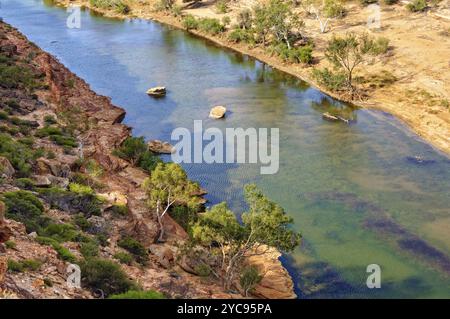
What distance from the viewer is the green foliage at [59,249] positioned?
2556 cm

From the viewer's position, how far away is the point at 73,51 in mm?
82438

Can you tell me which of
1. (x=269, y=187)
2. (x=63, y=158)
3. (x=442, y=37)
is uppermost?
(x=442, y=37)

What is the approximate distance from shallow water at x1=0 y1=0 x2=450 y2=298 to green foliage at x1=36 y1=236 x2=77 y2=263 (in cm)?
1308

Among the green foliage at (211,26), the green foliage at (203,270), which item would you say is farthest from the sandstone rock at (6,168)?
the green foliage at (211,26)

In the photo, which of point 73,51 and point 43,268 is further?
point 73,51

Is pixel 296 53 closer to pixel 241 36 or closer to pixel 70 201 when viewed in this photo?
pixel 241 36

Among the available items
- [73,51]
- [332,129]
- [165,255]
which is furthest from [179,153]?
[73,51]

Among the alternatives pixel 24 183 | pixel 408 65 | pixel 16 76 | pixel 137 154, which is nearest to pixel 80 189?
pixel 24 183

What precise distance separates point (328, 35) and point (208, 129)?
33530 mm

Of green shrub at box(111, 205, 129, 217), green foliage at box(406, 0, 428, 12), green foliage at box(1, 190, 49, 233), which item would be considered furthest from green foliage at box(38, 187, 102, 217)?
green foliage at box(406, 0, 428, 12)

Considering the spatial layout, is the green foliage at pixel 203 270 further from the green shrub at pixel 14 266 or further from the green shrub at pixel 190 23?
the green shrub at pixel 190 23

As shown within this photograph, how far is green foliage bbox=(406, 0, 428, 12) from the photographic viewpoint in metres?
82.0

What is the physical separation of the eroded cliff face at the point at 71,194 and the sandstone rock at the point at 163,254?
6 centimetres
